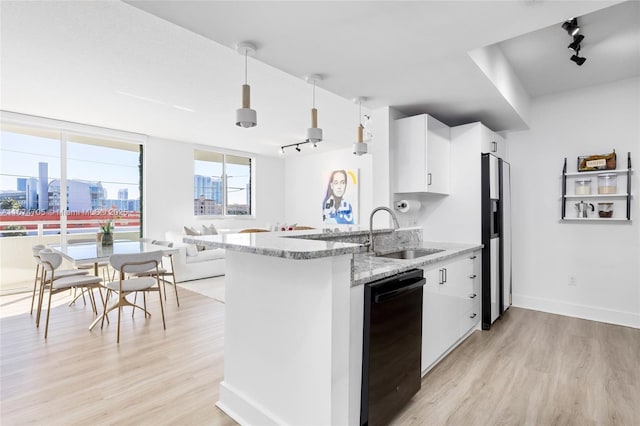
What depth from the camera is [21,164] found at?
4922 millimetres

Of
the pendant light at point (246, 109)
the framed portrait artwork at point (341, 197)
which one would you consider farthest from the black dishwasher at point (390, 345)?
the framed portrait artwork at point (341, 197)

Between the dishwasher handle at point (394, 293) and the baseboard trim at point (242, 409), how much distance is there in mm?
785

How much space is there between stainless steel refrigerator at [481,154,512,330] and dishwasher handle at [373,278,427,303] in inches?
67.8

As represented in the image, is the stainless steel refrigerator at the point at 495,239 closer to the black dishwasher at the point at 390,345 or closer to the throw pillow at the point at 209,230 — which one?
the black dishwasher at the point at 390,345

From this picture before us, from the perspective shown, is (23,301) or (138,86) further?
(23,301)

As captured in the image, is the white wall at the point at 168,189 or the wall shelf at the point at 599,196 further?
the white wall at the point at 168,189

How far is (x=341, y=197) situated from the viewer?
7660mm

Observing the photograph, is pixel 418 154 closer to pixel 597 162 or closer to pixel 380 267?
pixel 380 267

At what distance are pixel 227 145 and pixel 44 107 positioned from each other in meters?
3.19

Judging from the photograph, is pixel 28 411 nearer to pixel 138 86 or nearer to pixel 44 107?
pixel 138 86

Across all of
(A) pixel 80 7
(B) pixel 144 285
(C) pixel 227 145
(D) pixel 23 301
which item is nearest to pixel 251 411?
(B) pixel 144 285

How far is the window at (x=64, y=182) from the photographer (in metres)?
4.86

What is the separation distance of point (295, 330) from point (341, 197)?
20.3ft

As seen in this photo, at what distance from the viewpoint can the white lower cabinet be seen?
2.25m
